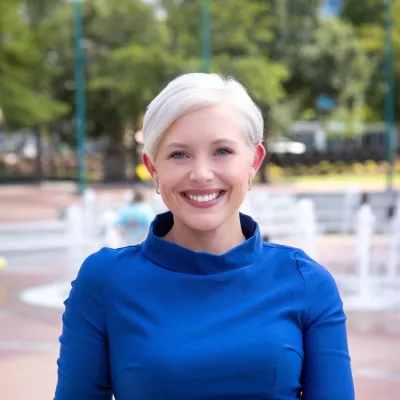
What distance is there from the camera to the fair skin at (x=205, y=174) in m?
2.00

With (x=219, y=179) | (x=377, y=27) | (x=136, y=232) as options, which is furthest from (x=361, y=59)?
(x=219, y=179)

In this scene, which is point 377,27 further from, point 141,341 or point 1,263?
point 141,341

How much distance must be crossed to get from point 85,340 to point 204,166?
412 mm

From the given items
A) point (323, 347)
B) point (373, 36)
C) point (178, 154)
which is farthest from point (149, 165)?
point (373, 36)

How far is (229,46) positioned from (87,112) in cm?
785

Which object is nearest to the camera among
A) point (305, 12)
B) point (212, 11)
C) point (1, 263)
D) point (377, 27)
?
point (1, 263)

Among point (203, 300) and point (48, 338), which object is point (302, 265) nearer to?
point (203, 300)

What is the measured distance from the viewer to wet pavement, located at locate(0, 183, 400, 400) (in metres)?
7.84

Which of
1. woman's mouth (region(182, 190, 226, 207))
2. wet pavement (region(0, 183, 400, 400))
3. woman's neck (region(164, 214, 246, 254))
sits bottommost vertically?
wet pavement (region(0, 183, 400, 400))

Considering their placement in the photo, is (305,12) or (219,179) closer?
(219,179)

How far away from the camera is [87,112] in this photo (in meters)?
45.1

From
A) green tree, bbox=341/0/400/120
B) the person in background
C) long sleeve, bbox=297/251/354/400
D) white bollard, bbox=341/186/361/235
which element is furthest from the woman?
green tree, bbox=341/0/400/120

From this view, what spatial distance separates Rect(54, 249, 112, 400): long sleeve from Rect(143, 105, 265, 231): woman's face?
201 mm

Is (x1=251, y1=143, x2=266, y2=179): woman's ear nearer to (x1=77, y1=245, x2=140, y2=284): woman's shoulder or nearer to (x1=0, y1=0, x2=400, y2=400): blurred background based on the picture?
(x1=77, y1=245, x2=140, y2=284): woman's shoulder
